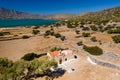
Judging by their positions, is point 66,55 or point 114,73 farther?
point 66,55

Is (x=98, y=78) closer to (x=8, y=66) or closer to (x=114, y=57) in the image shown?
(x=114, y=57)

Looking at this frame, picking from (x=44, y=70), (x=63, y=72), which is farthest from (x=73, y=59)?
(x=44, y=70)

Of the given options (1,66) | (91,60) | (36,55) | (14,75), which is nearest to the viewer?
(14,75)

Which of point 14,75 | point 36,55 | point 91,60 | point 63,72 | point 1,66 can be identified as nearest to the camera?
point 14,75

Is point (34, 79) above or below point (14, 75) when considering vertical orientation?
below

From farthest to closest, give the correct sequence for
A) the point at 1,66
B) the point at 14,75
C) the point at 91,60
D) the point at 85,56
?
the point at 85,56
the point at 91,60
the point at 1,66
the point at 14,75

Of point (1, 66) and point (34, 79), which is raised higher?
point (1, 66)

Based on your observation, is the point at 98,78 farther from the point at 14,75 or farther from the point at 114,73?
the point at 14,75

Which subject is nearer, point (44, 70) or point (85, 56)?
point (44, 70)

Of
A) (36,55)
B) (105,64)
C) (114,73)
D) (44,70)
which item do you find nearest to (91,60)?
(105,64)
